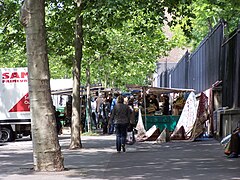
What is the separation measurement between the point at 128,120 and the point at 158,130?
657 centimetres

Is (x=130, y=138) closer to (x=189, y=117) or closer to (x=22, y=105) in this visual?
(x=189, y=117)

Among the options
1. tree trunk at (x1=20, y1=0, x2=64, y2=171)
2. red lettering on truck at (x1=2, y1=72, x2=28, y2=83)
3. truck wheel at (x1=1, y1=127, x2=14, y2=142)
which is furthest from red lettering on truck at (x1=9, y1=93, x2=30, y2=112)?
tree trunk at (x1=20, y1=0, x2=64, y2=171)

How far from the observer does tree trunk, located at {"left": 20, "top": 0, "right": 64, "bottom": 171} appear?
13.3 metres

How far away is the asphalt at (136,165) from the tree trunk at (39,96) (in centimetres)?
35

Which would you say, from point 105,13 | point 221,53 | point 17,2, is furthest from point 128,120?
point 17,2

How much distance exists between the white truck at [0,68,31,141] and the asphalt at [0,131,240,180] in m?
7.91

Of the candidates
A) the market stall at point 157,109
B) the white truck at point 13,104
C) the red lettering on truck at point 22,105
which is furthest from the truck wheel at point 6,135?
the market stall at point 157,109

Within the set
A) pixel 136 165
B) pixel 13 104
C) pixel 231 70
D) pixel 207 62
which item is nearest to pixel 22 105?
pixel 13 104

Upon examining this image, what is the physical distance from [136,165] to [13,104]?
14.4 m

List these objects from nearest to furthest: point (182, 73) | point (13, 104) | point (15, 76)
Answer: point (15, 76) → point (13, 104) → point (182, 73)

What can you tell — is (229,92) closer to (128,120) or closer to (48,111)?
(128,120)

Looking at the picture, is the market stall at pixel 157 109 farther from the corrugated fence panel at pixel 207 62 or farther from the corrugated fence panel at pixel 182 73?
the corrugated fence panel at pixel 182 73

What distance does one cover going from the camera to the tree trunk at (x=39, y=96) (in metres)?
13.3

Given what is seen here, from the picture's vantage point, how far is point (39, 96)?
44.0 ft
